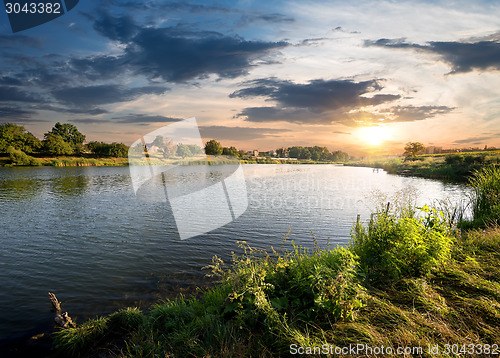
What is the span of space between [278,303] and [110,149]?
5418 inches

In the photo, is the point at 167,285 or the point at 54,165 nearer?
the point at 167,285

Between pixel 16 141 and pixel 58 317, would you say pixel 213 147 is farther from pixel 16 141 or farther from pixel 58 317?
pixel 58 317

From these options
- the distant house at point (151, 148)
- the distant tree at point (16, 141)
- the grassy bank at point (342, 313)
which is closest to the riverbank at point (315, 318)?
the grassy bank at point (342, 313)

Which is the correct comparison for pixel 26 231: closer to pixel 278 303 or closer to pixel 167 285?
pixel 167 285

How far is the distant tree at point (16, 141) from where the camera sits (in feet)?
293

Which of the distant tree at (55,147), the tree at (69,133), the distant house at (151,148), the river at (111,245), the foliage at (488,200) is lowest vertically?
the river at (111,245)

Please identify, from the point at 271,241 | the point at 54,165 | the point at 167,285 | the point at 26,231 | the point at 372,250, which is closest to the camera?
the point at 372,250

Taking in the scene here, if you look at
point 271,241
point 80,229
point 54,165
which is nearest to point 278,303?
point 271,241

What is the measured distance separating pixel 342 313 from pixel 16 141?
5065 inches

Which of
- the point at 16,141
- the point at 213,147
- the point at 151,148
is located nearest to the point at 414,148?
the point at 213,147

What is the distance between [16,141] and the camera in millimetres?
94000

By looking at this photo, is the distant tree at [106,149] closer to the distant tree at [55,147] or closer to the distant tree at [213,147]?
the distant tree at [55,147]

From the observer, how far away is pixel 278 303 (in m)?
5.05

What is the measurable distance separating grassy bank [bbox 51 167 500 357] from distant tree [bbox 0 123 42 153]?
117 m
